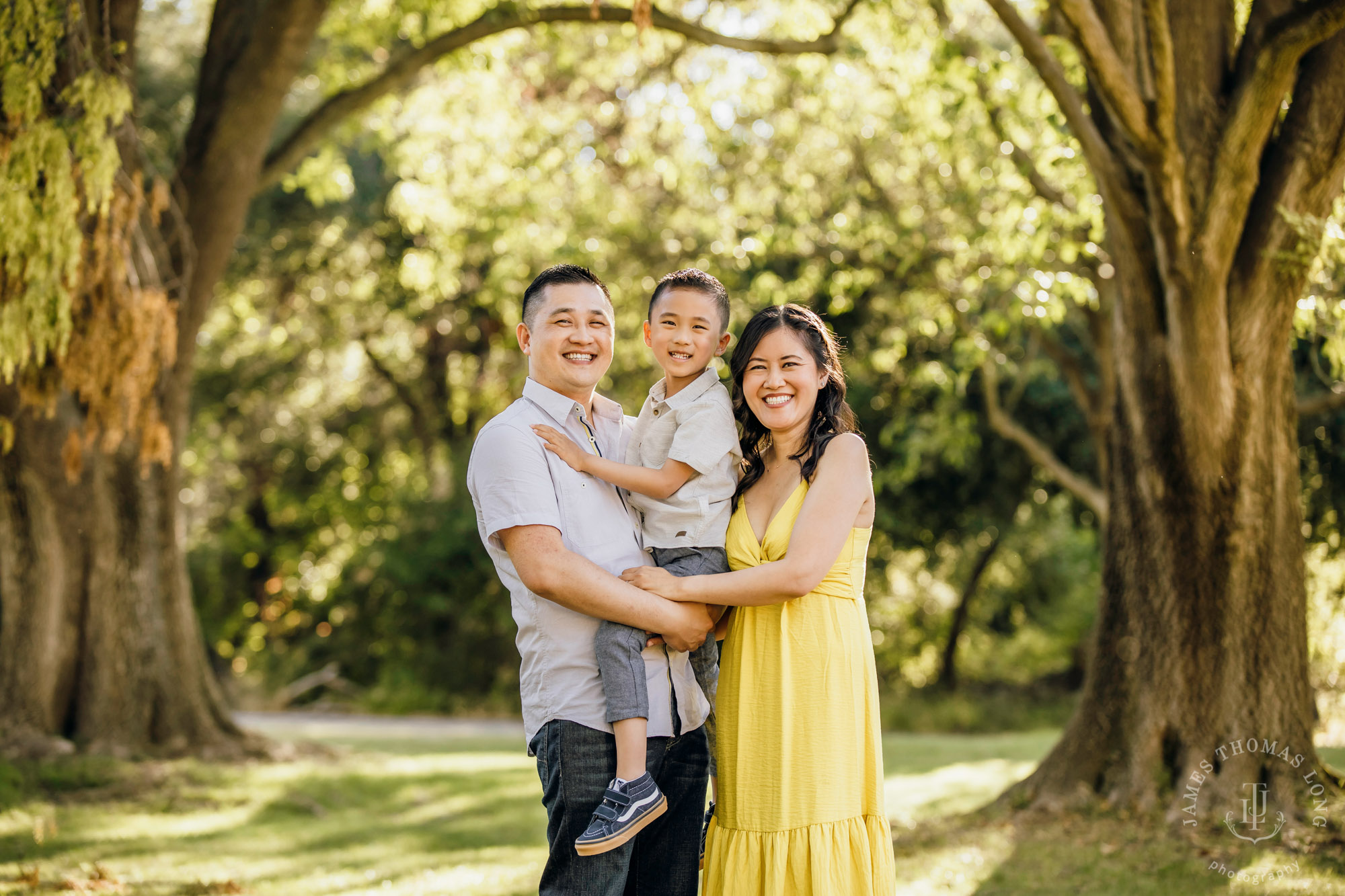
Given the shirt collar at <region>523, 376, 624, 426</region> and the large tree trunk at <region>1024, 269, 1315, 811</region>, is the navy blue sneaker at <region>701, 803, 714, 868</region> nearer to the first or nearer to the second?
the shirt collar at <region>523, 376, 624, 426</region>

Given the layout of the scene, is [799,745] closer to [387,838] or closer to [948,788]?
[387,838]

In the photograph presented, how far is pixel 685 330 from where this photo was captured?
10.4 ft

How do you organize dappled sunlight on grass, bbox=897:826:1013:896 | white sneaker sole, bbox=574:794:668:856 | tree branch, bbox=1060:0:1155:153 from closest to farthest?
white sneaker sole, bbox=574:794:668:856 → tree branch, bbox=1060:0:1155:153 → dappled sunlight on grass, bbox=897:826:1013:896

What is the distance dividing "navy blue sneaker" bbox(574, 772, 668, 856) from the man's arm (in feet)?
1.31

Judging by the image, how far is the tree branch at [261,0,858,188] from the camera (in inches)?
303

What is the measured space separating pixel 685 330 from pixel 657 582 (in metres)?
0.83

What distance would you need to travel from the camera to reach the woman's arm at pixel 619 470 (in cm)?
287

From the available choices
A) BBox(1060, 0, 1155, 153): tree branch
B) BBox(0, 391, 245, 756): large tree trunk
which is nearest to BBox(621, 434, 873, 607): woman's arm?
BBox(1060, 0, 1155, 153): tree branch

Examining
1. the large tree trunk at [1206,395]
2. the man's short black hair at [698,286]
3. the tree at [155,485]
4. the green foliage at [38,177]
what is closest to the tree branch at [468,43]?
the tree at [155,485]

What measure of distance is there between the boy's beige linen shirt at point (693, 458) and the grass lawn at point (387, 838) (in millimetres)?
3116

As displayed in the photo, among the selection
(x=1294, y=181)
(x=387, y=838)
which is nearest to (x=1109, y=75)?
(x=1294, y=181)

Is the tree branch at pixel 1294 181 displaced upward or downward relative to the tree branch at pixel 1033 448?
upward

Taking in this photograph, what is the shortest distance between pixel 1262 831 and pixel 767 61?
8.70 meters

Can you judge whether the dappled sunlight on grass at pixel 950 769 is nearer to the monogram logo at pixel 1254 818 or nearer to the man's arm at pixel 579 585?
the monogram logo at pixel 1254 818
